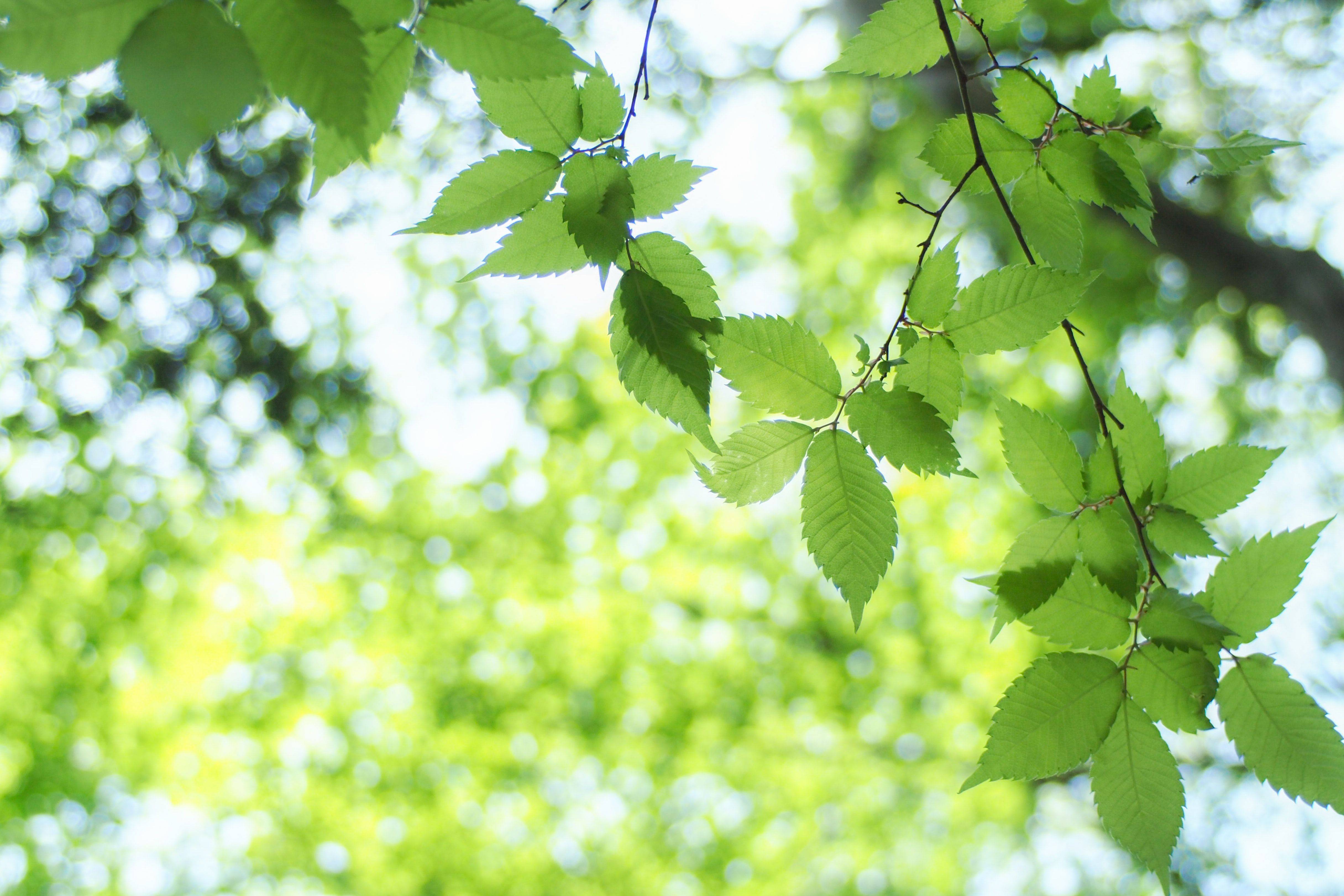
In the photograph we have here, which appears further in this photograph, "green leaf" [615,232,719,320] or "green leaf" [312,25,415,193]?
"green leaf" [615,232,719,320]

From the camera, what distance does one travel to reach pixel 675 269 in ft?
2.86

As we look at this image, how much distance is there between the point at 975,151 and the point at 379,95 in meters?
0.72

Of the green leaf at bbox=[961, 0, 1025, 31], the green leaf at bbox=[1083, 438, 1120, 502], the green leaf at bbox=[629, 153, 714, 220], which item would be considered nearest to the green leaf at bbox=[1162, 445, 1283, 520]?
the green leaf at bbox=[1083, 438, 1120, 502]

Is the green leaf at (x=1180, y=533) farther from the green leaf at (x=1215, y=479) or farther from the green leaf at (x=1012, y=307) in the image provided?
the green leaf at (x=1012, y=307)

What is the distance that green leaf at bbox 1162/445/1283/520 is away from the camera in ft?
3.43

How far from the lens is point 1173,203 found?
5.21m

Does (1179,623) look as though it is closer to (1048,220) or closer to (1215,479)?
(1215,479)

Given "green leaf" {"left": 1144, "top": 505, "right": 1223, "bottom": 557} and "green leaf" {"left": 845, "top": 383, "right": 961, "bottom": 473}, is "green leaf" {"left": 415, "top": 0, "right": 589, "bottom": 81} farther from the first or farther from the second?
"green leaf" {"left": 1144, "top": 505, "right": 1223, "bottom": 557}

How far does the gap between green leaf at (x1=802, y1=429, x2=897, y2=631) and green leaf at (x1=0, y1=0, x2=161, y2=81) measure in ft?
2.52

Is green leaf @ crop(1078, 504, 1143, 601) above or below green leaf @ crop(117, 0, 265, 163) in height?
below

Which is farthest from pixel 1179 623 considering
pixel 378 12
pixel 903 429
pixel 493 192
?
pixel 378 12

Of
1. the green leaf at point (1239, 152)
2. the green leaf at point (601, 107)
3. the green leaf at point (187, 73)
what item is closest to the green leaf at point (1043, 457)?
the green leaf at point (1239, 152)

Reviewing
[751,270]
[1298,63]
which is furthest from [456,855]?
[1298,63]

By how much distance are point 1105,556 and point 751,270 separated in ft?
23.8
